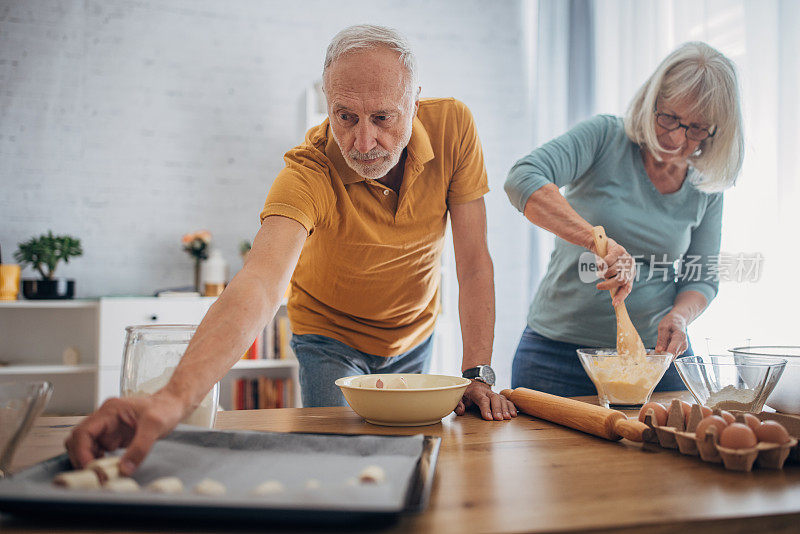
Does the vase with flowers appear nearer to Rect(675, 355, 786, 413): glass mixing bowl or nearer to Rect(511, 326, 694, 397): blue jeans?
Rect(511, 326, 694, 397): blue jeans

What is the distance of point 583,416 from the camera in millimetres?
1013

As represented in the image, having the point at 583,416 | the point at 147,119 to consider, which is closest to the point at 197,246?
the point at 147,119

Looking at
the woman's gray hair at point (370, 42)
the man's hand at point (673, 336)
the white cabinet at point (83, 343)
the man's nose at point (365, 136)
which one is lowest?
the white cabinet at point (83, 343)

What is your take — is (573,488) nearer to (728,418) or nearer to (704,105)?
(728,418)

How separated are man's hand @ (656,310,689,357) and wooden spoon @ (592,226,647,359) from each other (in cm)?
19

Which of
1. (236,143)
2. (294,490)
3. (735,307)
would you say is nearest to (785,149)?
(735,307)

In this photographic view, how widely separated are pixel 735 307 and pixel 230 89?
2922 mm

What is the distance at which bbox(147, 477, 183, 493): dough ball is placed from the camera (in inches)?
24.7

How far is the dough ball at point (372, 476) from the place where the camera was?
652 millimetres

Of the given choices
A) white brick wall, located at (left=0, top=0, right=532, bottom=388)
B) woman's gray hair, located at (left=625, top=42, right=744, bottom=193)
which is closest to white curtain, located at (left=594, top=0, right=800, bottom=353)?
woman's gray hair, located at (left=625, top=42, right=744, bottom=193)

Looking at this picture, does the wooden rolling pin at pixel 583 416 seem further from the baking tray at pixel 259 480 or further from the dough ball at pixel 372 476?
the dough ball at pixel 372 476

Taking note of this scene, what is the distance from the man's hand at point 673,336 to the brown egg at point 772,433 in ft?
2.38

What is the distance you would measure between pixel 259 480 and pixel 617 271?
103cm

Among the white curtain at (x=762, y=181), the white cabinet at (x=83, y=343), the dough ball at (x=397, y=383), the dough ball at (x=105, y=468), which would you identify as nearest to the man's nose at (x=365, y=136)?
the dough ball at (x=397, y=383)
